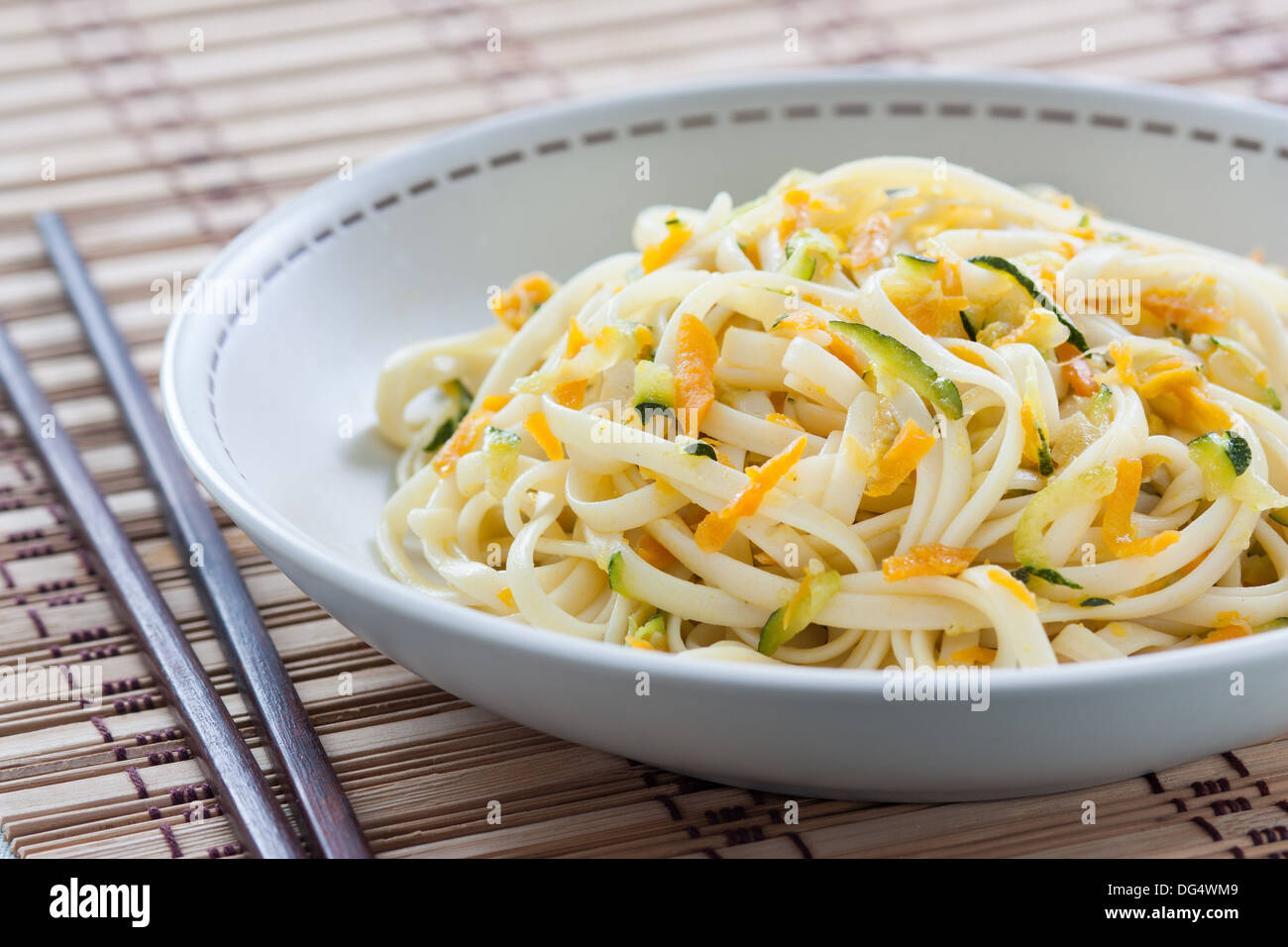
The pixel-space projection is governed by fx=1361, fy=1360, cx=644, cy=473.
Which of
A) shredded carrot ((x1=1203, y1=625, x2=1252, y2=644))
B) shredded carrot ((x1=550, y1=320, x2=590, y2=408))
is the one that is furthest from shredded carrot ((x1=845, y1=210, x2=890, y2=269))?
shredded carrot ((x1=1203, y1=625, x2=1252, y2=644))

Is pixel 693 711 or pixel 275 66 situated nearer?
pixel 693 711

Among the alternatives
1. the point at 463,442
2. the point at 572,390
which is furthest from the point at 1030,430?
the point at 463,442

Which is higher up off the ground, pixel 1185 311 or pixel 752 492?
pixel 1185 311

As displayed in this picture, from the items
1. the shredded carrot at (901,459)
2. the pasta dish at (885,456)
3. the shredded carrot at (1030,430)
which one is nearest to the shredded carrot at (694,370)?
the pasta dish at (885,456)

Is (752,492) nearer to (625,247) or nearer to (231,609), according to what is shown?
(231,609)

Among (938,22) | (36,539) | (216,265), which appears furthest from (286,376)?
(938,22)

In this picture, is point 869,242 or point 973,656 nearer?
point 973,656

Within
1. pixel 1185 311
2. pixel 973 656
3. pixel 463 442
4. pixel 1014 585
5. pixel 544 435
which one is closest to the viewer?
pixel 1014 585

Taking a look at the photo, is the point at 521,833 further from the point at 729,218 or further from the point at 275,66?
the point at 275,66
